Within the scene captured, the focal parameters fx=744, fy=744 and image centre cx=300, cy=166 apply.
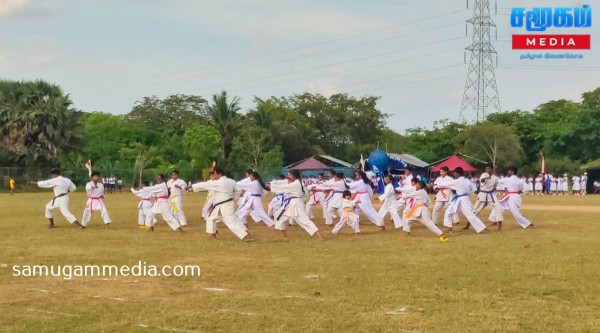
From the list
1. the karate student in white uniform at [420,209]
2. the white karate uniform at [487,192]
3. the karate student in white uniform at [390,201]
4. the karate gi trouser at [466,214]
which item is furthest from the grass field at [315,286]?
the white karate uniform at [487,192]

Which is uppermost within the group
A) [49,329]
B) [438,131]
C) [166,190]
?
[438,131]

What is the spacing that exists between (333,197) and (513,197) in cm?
464

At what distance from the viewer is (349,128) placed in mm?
69875

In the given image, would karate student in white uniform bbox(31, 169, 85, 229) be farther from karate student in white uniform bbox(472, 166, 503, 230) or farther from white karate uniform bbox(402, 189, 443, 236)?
karate student in white uniform bbox(472, 166, 503, 230)

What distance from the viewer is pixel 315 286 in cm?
983

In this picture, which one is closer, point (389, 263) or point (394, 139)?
point (389, 263)

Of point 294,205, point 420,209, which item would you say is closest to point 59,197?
point 294,205

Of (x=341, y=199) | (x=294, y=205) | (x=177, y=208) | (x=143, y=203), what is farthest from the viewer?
(x=341, y=199)

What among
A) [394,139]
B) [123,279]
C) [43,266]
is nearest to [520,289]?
[123,279]

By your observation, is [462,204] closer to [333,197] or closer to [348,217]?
[348,217]

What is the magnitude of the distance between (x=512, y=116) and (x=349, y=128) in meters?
14.8

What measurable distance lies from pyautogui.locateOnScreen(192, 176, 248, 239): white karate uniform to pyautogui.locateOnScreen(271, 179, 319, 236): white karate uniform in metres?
1.06

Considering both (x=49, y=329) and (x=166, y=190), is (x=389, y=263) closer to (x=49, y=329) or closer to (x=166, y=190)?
(x=49, y=329)

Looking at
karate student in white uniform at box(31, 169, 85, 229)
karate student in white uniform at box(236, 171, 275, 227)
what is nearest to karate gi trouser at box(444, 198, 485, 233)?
karate student in white uniform at box(236, 171, 275, 227)
